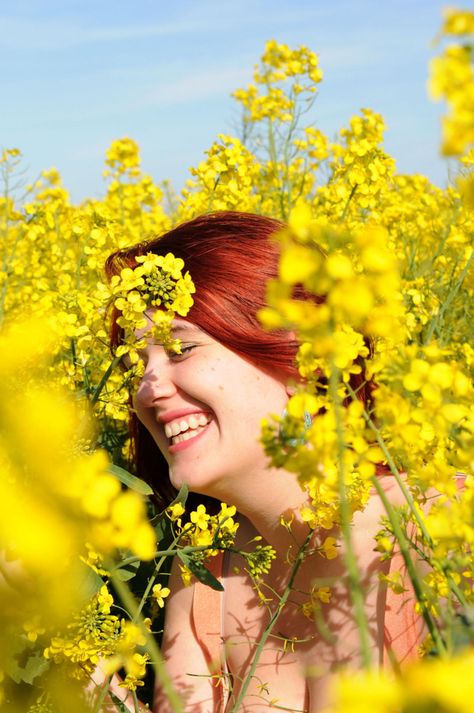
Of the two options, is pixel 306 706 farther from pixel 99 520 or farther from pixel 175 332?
pixel 99 520

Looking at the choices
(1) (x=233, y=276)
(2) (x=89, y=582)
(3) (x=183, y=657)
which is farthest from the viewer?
(3) (x=183, y=657)

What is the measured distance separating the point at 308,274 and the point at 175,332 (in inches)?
42.3

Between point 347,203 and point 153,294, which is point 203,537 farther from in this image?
point 347,203

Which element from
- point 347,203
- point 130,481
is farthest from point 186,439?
point 347,203

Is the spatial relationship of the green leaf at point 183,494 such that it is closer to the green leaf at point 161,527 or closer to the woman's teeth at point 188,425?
the woman's teeth at point 188,425

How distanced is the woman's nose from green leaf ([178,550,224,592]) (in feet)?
0.93

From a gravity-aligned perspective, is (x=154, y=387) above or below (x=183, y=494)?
above

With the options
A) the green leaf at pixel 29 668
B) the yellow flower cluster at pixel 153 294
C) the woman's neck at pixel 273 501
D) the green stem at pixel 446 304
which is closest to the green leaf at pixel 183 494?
the woman's neck at pixel 273 501

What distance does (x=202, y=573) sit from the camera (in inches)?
53.3

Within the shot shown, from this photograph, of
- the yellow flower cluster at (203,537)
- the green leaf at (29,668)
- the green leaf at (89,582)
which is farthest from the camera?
the green leaf at (29,668)

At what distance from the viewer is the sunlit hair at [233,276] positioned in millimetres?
1588

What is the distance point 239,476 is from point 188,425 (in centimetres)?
12

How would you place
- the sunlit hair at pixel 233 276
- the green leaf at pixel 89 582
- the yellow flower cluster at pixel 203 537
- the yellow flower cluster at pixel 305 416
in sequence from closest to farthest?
the yellow flower cluster at pixel 305 416
the green leaf at pixel 89 582
the yellow flower cluster at pixel 203 537
the sunlit hair at pixel 233 276

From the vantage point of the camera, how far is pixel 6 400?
0.47 m
